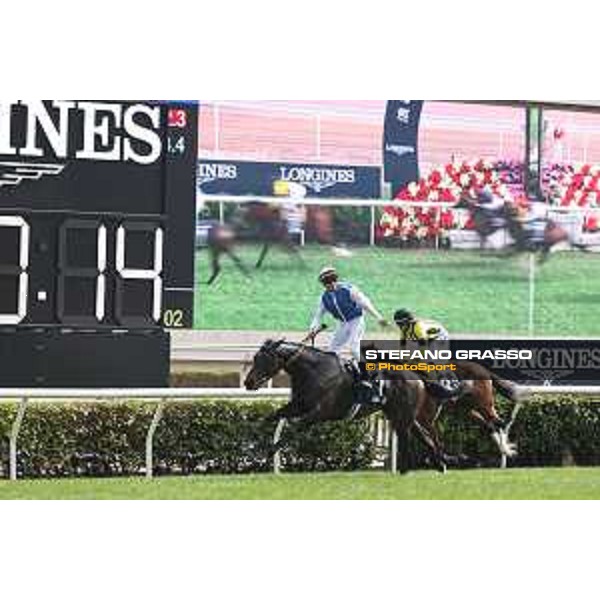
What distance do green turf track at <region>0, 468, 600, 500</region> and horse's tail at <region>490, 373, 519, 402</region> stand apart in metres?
0.35

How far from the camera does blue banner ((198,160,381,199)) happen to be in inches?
322

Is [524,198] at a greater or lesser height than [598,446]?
greater

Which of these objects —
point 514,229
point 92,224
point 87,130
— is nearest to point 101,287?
point 92,224

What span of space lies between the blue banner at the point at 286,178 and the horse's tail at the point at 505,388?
122cm

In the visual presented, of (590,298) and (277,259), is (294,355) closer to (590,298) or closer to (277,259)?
(277,259)

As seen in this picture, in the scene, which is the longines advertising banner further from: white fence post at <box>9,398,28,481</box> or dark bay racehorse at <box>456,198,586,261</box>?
white fence post at <box>9,398,28,481</box>

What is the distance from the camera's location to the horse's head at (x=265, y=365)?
24.2 ft

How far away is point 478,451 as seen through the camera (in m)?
7.64

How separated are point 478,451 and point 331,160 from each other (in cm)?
181

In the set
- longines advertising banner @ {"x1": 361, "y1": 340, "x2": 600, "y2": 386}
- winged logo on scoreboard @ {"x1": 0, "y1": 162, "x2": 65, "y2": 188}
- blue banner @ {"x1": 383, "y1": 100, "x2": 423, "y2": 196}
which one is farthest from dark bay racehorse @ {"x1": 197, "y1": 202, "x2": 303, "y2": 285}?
longines advertising banner @ {"x1": 361, "y1": 340, "x2": 600, "y2": 386}

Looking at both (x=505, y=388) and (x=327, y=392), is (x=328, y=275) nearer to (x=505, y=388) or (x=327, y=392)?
(x=327, y=392)
